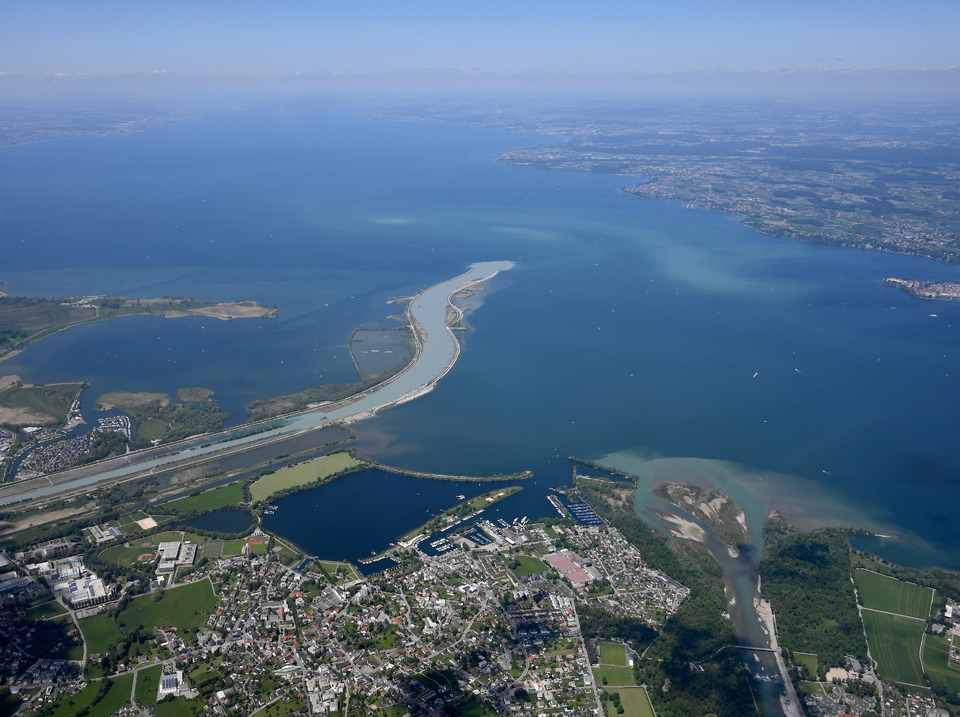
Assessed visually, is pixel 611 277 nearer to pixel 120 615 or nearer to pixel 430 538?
pixel 430 538

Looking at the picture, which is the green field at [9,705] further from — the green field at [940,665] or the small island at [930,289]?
the small island at [930,289]

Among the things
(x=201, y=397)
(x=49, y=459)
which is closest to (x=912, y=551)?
(x=201, y=397)

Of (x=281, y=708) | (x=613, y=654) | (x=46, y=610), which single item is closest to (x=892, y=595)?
(x=613, y=654)

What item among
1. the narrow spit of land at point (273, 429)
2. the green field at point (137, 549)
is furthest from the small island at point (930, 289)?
the green field at point (137, 549)

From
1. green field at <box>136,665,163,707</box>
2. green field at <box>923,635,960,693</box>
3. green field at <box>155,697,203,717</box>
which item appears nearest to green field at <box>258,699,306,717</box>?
green field at <box>155,697,203,717</box>

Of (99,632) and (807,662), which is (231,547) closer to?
(99,632)

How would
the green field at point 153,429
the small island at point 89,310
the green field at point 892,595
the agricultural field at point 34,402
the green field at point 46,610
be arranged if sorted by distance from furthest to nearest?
the small island at point 89,310
the agricultural field at point 34,402
the green field at point 153,429
the green field at point 892,595
the green field at point 46,610
